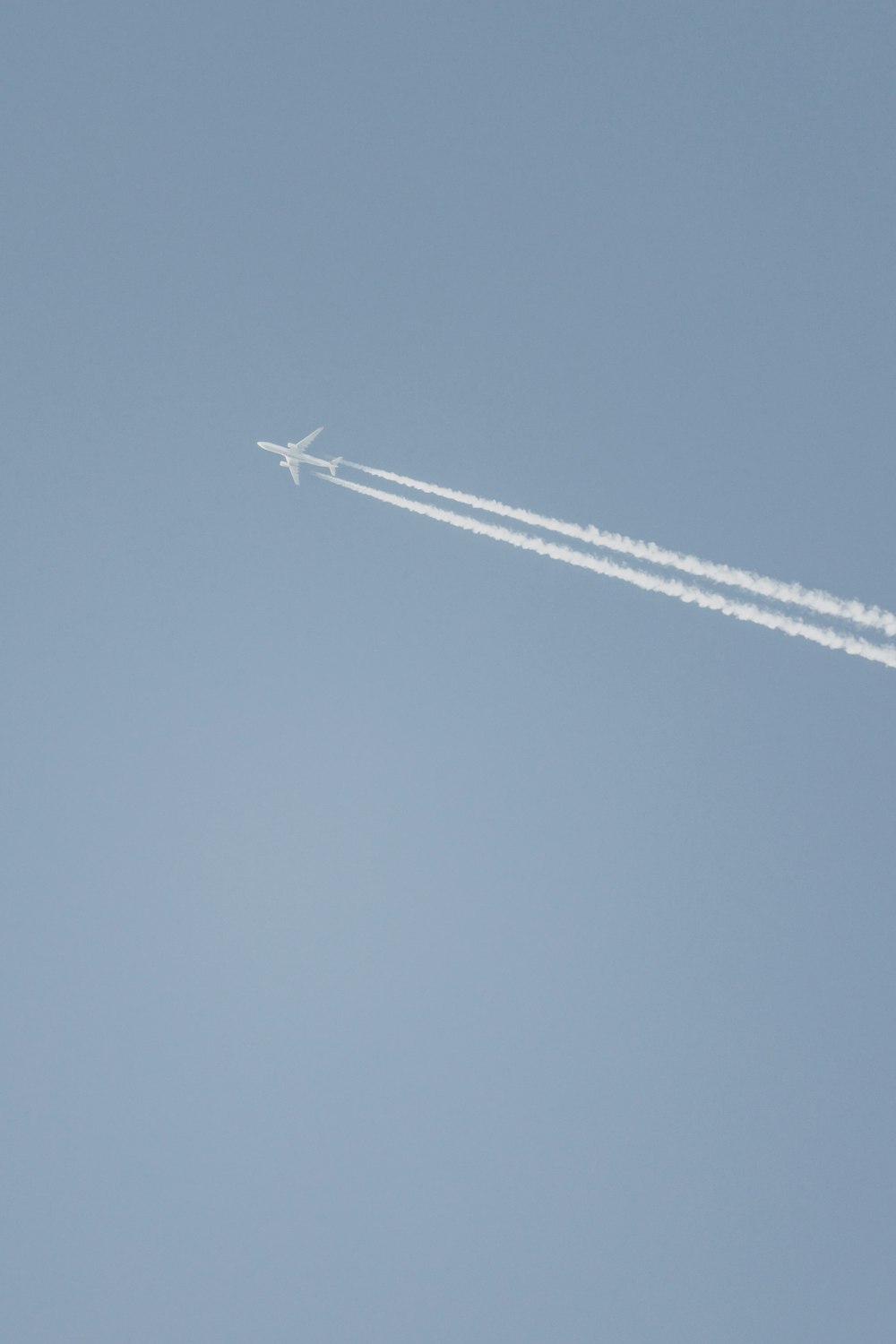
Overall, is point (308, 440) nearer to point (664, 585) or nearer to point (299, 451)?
point (299, 451)

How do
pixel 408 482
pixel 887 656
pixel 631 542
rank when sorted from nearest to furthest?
pixel 887 656, pixel 631 542, pixel 408 482

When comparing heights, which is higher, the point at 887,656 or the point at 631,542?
the point at 631,542

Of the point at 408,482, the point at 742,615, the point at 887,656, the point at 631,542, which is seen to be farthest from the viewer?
the point at 408,482

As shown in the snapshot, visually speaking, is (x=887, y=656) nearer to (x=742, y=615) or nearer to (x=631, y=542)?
(x=742, y=615)

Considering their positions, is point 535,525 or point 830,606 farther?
point 535,525

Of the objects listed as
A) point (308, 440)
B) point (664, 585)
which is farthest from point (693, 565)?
point (308, 440)

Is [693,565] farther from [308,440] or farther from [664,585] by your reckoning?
[308,440]

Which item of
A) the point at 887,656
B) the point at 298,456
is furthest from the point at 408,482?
the point at 887,656
